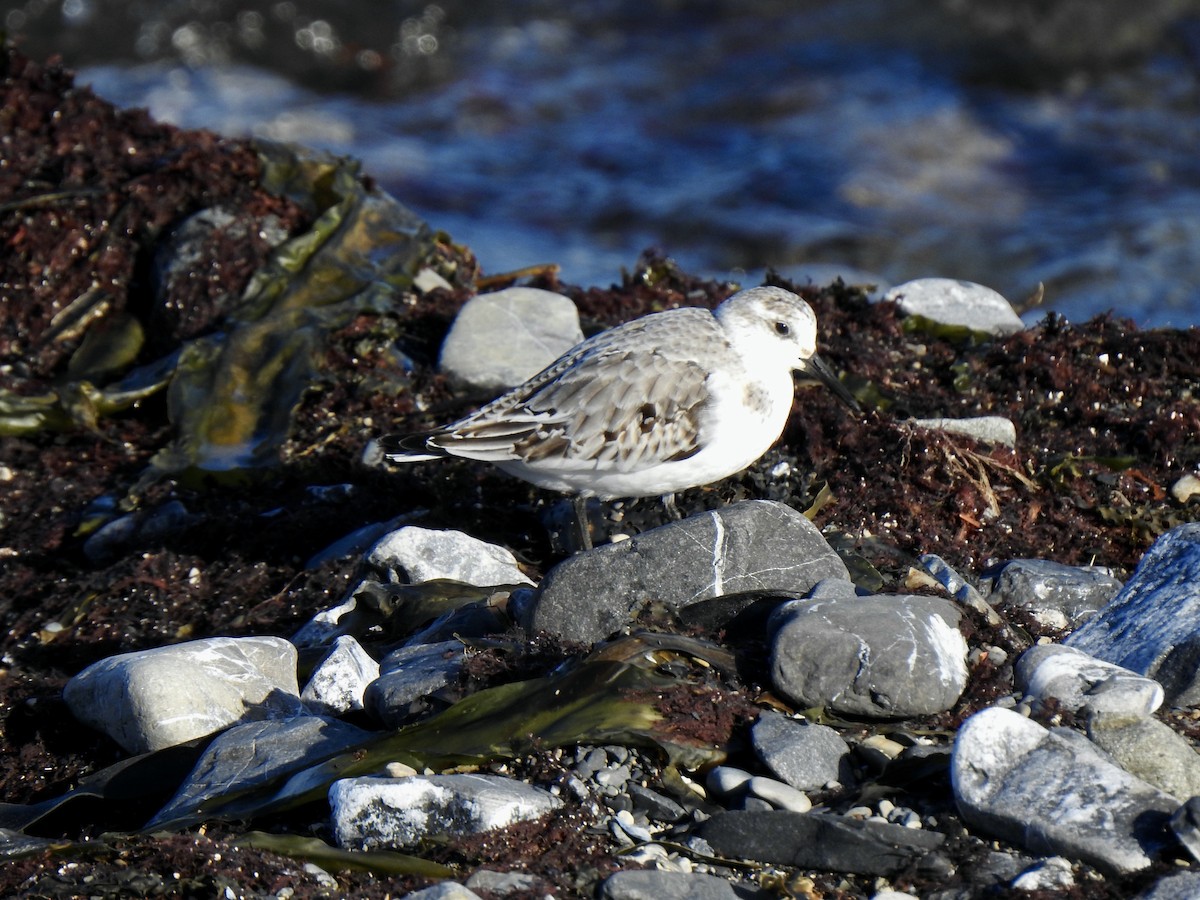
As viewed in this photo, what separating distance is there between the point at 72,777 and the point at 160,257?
12.0ft

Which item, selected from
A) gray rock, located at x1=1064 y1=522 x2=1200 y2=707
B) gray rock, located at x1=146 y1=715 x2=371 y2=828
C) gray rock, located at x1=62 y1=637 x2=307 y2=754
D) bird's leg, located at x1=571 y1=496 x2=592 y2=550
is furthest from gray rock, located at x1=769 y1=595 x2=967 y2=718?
gray rock, located at x1=62 y1=637 x2=307 y2=754

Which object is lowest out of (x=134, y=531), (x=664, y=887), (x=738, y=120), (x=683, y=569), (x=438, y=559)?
(x=134, y=531)

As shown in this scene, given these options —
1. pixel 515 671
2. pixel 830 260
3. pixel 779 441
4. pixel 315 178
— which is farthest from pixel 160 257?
pixel 830 260

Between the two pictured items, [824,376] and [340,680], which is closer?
[340,680]

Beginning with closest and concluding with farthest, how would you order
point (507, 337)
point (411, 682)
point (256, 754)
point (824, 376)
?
point (256, 754) < point (411, 682) < point (824, 376) < point (507, 337)

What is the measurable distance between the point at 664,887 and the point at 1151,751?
1311 millimetres

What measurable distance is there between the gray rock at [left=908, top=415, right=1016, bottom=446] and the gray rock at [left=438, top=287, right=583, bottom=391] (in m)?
1.84

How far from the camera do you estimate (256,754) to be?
3.85 meters

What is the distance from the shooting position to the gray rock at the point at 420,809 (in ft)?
10.7

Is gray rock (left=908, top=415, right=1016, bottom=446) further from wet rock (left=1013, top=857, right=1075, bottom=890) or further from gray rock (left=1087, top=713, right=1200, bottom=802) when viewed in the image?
wet rock (left=1013, top=857, right=1075, bottom=890)

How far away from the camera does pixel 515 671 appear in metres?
3.93

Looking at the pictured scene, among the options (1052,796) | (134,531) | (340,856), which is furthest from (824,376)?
(134,531)

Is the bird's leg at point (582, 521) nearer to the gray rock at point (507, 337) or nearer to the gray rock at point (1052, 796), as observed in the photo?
the gray rock at point (507, 337)

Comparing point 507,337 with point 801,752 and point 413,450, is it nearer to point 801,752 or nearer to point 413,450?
point 413,450
